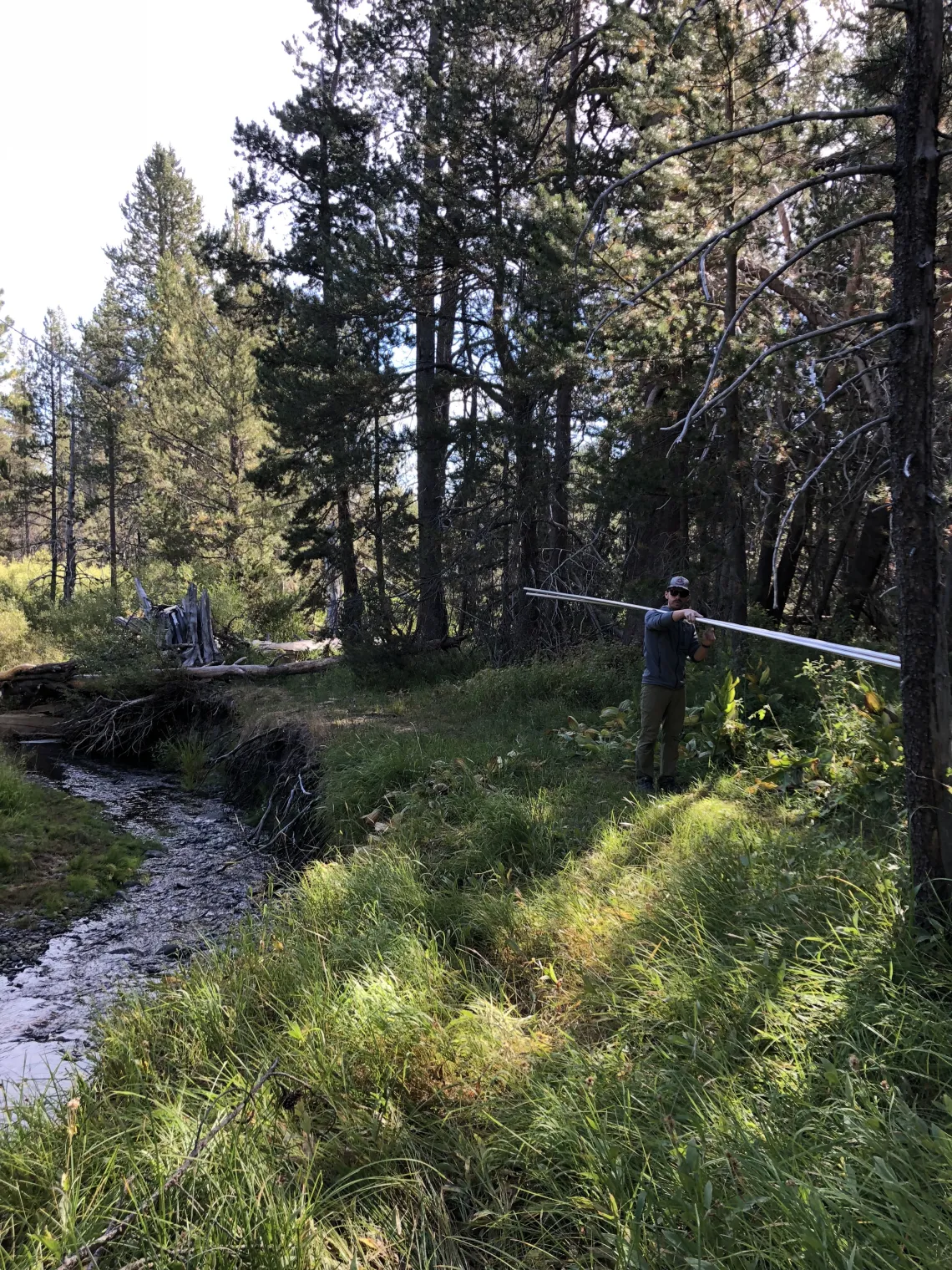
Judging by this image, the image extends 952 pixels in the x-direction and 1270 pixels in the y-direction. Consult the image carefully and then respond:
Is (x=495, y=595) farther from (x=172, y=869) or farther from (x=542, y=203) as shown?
(x=172, y=869)

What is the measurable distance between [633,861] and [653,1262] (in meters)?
2.86

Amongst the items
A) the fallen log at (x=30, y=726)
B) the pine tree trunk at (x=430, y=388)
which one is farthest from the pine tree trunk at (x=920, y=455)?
the fallen log at (x=30, y=726)

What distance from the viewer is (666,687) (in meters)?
6.66

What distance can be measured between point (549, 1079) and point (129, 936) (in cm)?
444

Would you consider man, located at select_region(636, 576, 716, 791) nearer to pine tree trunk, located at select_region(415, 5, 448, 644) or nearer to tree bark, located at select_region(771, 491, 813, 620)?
tree bark, located at select_region(771, 491, 813, 620)

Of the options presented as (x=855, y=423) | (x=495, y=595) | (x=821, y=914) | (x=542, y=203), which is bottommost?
(x=821, y=914)

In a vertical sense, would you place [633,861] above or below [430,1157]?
above

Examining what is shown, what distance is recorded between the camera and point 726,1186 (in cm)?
231

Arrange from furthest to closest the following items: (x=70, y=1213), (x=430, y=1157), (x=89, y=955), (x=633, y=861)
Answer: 1. (x=89, y=955)
2. (x=633, y=861)
3. (x=430, y=1157)
4. (x=70, y=1213)

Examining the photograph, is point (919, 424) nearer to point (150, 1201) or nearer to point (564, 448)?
point (150, 1201)

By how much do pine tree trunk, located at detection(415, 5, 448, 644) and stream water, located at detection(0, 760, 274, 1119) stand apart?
18.2 ft

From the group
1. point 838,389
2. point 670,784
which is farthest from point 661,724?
point 838,389

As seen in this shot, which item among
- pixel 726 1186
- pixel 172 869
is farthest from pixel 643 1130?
pixel 172 869

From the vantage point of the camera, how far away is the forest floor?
2.31m
